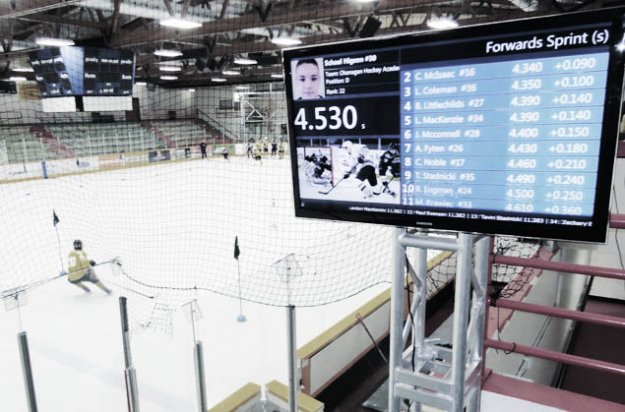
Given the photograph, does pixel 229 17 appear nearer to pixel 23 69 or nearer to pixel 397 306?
pixel 397 306

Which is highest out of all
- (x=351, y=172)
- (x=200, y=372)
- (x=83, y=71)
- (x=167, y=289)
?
(x=83, y=71)

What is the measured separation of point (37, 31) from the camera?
11.5 m

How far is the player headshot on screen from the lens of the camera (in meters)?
1.41

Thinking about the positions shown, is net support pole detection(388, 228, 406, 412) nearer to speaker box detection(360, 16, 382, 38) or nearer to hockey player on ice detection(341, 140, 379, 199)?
hockey player on ice detection(341, 140, 379, 199)

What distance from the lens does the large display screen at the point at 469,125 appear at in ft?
3.57

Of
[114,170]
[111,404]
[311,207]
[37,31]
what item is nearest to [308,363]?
[111,404]

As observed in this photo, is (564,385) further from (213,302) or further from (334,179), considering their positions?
(334,179)

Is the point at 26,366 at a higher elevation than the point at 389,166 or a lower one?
lower

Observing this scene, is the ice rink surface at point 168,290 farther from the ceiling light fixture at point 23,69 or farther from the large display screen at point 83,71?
the ceiling light fixture at point 23,69

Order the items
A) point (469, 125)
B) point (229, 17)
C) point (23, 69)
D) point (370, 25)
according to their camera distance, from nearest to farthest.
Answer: point (469, 125), point (370, 25), point (229, 17), point (23, 69)

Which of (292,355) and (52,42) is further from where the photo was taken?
(52,42)

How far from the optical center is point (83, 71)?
29.3 feet

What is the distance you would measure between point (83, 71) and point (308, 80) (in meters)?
9.03

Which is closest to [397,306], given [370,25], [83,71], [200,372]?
[200,372]
